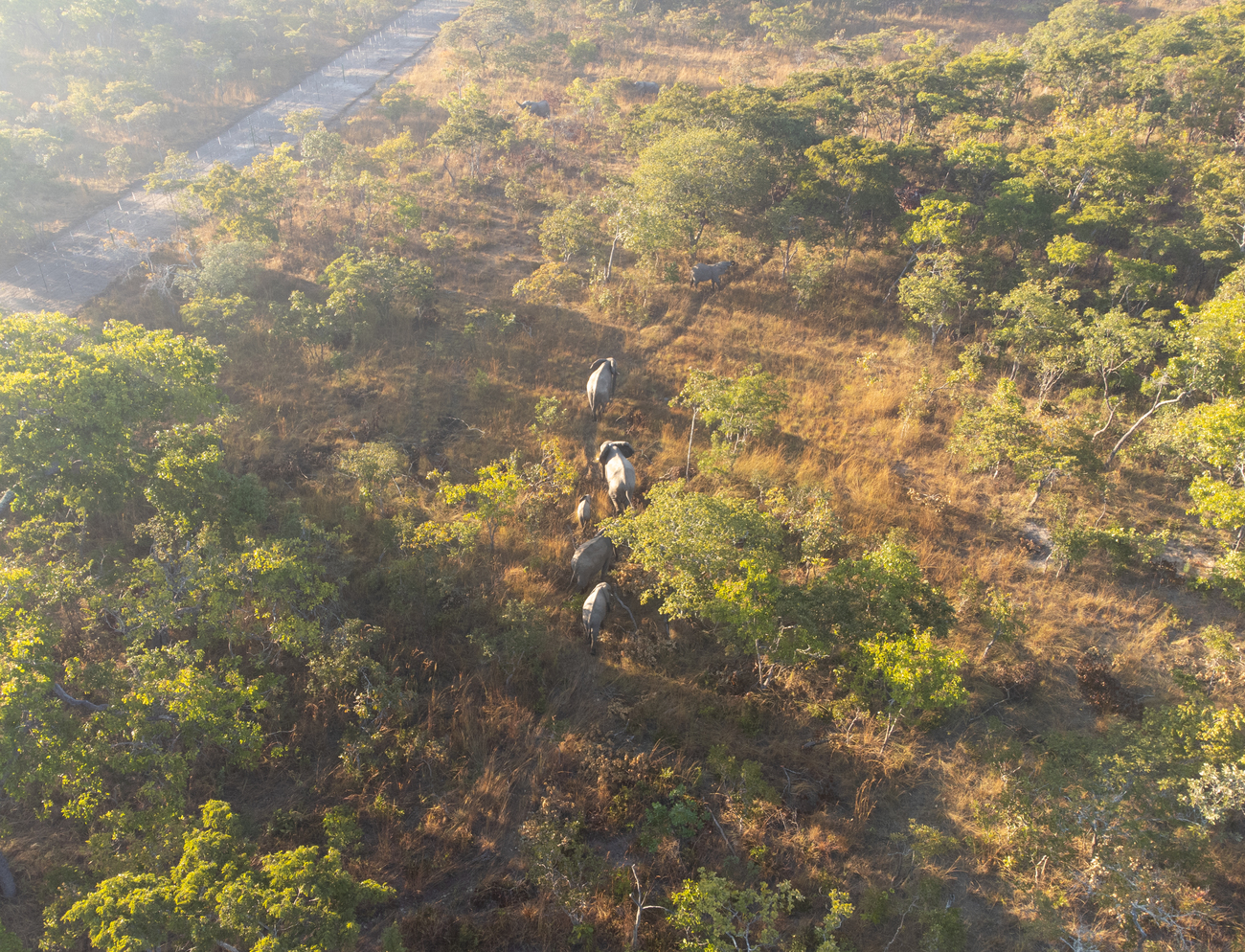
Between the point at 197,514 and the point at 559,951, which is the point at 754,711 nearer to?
the point at 559,951

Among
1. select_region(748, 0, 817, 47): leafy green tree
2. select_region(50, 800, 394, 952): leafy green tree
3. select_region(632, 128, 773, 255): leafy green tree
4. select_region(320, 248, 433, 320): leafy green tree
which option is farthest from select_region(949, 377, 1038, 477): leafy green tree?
select_region(748, 0, 817, 47): leafy green tree

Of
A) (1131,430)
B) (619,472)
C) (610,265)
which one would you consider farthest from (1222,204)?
(619,472)

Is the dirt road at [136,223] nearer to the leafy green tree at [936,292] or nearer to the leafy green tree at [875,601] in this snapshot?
the leafy green tree at [875,601]

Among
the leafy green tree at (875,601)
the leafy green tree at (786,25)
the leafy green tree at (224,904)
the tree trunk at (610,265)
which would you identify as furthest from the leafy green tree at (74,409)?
the leafy green tree at (786,25)

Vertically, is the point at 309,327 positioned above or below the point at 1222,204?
below

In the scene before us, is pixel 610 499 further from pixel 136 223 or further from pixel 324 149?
pixel 136 223

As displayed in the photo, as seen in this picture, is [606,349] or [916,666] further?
[606,349]

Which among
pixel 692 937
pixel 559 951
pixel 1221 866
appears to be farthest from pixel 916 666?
pixel 559 951
